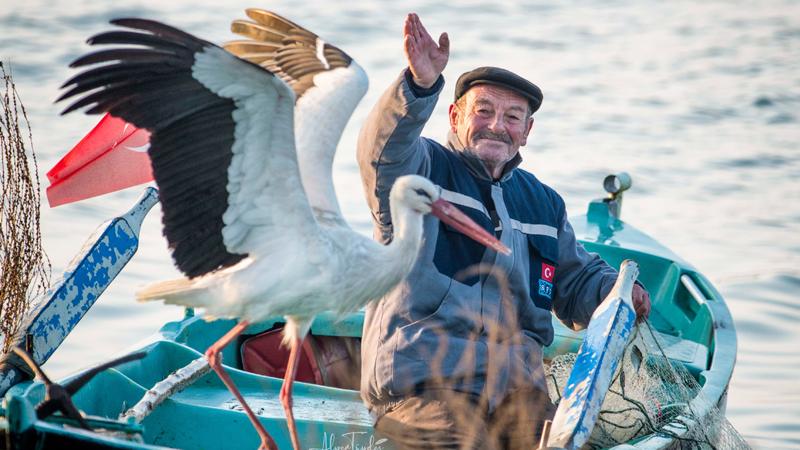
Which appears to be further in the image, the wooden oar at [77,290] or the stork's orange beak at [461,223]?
the wooden oar at [77,290]

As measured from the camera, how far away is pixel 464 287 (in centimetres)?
505

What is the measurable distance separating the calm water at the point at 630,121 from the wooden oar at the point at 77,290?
278 cm

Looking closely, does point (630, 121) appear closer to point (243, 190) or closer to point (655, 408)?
point (655, 408)

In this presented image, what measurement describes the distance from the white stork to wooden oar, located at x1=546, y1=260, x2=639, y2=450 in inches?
21.9

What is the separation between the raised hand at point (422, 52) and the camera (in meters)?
4.50

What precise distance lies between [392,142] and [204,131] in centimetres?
98

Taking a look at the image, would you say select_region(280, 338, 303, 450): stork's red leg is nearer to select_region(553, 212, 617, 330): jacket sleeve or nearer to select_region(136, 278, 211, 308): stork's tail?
select_region(136, 278, 211, 308): stork's tail

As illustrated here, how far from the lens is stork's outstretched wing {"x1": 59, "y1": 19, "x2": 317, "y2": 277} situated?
4.00 metres

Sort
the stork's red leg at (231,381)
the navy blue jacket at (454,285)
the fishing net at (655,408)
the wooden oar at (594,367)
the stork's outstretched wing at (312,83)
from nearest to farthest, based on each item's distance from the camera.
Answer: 1. the wooden oar at (594,367)
2. the stork's red leg at (231,381)
3. the stork's outstretched wing at (312,83)
4. the navy blue jacket at (454,285)
5. the fishing net at (655,408)

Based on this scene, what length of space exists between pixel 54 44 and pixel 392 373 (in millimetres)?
9797

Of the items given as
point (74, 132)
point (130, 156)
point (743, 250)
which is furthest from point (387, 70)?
point (130, 156)

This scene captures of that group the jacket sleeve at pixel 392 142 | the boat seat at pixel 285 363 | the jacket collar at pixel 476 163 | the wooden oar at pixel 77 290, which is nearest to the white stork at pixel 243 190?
the jacket sleeve at pixel 392 142

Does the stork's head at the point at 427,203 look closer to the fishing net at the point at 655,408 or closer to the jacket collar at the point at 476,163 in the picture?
the jacket collar at the point at 476,163

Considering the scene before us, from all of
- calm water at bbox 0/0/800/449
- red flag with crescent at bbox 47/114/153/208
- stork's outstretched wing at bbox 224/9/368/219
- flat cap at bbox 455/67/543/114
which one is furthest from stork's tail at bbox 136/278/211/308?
calm water at bbox 0/0/800/449
